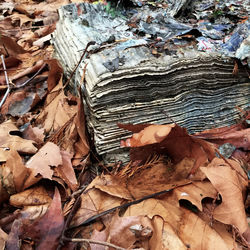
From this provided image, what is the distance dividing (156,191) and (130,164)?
0.30 metres

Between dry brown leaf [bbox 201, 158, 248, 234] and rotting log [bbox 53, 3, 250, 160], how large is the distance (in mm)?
456

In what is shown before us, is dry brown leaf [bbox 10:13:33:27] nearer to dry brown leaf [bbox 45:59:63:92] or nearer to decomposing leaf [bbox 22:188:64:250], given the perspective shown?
dry brown leaf [bbox 45:59:63:92]

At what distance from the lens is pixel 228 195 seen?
3.75 feet

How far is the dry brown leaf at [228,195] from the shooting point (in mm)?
1094

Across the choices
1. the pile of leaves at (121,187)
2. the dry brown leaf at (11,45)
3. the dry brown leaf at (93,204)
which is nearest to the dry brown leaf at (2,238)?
the pile of leaves at (121,187)

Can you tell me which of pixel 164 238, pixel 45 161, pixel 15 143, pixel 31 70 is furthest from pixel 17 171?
pixel 31 70

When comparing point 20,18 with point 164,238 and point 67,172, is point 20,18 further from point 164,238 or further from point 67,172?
point 164,238

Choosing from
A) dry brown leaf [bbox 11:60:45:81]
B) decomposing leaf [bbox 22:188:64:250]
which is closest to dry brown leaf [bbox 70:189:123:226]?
decomposing leaf [bbox 22:188:64:250]

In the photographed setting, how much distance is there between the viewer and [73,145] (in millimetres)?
1595

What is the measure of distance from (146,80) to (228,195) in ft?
2.49

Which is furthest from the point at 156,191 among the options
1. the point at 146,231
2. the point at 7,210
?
the point at 7,210

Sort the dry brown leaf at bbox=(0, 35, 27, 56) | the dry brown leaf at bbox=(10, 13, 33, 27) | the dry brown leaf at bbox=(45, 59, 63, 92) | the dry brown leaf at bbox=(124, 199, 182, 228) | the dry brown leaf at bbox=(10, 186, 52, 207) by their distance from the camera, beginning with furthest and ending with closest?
the dry brown leaf at bbox=(10, 13, 33, 27) < the dry brown leaf at bbox=(0, 35, 27, 56) < the dry brown leaf at bbox=(45, 59, 63, 92) < the dry brown leaf at bbox=(10, 186, 52, 207) < the dry brown leaf at bbox=(124, 199, 182, 228)

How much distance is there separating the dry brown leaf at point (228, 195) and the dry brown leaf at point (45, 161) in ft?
2.52

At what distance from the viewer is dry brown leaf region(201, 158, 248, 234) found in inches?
43.1
